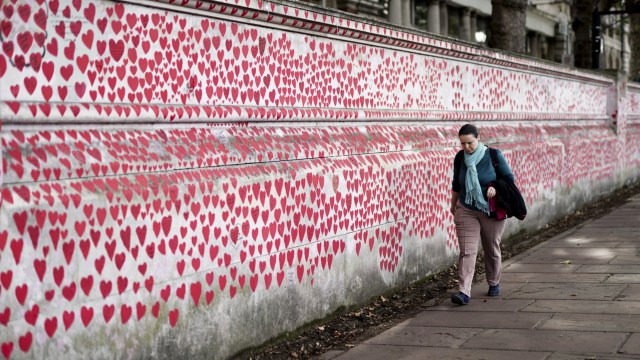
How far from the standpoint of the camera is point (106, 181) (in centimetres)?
506

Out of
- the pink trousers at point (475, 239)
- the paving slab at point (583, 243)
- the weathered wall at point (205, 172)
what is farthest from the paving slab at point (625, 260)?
the pink trousers at point (475, 239)

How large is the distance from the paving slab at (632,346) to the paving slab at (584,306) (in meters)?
0.92

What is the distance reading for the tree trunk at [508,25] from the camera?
17438 millimetres

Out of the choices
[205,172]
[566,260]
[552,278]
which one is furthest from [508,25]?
[205,172]

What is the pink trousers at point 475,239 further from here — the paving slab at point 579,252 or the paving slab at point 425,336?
the paving slab at point 579,252

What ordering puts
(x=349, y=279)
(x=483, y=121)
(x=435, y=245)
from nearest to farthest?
(x=349, y=279) < (x=435, y=245) < (x=483, y=121)

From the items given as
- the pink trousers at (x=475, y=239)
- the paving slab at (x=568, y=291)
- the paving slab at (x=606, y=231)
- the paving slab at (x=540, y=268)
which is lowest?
the paving slab at (x=606, y=231)

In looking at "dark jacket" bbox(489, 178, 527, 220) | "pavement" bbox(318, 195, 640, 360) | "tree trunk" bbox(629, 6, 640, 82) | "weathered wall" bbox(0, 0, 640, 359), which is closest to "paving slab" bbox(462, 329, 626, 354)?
"pavement" bbox(318, 195, 640, 360)

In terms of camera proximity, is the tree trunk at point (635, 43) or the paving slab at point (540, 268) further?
the tree trunk at point (635, 43)

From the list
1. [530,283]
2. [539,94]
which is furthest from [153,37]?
[539,94]

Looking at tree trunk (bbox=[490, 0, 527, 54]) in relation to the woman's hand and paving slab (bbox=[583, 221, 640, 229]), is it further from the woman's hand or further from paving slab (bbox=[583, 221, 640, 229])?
the woman's hand

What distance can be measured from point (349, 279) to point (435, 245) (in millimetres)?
2111

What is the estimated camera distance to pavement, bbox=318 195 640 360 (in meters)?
6.13

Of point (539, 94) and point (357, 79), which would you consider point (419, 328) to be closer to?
point (357, 79)
